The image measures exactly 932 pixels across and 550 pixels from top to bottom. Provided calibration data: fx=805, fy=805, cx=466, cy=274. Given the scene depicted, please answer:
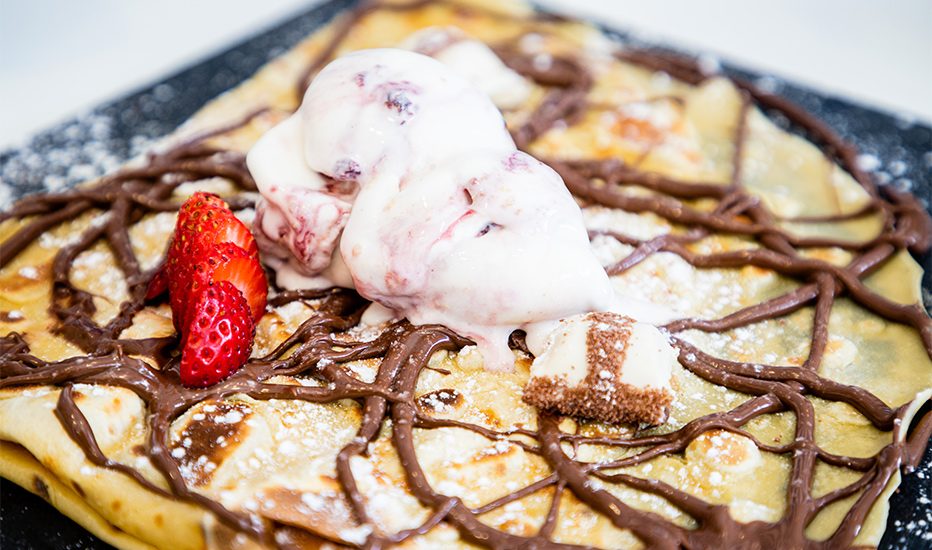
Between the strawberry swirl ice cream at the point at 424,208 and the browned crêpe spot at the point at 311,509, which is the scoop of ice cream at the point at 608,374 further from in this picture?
the browned crêpe spot at the point at 311,509

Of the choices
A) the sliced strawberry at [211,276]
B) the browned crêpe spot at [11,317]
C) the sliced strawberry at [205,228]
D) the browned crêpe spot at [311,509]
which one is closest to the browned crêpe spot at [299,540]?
the browned crêpe spot at [311,509]

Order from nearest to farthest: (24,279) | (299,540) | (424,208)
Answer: (299,540) → (424,208) → (24,279)

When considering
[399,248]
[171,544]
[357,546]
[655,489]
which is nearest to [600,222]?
[399,248]

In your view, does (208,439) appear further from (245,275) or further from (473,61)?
(473,61)

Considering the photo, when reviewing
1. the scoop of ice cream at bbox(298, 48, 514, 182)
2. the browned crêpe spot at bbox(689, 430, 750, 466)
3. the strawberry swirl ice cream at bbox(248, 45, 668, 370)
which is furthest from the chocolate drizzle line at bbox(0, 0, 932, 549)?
the scoop of ice cream at bbox(298, 48, 514, 182)

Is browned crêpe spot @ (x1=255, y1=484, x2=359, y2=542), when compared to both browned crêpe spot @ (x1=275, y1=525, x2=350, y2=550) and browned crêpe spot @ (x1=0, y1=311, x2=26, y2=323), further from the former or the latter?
browned crêpe spot @ (x1=0, y1=311, x2=26, y2=323)

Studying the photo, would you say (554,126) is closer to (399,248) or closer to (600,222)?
(600,222)

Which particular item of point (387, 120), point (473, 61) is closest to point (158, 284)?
point (387, 120)
